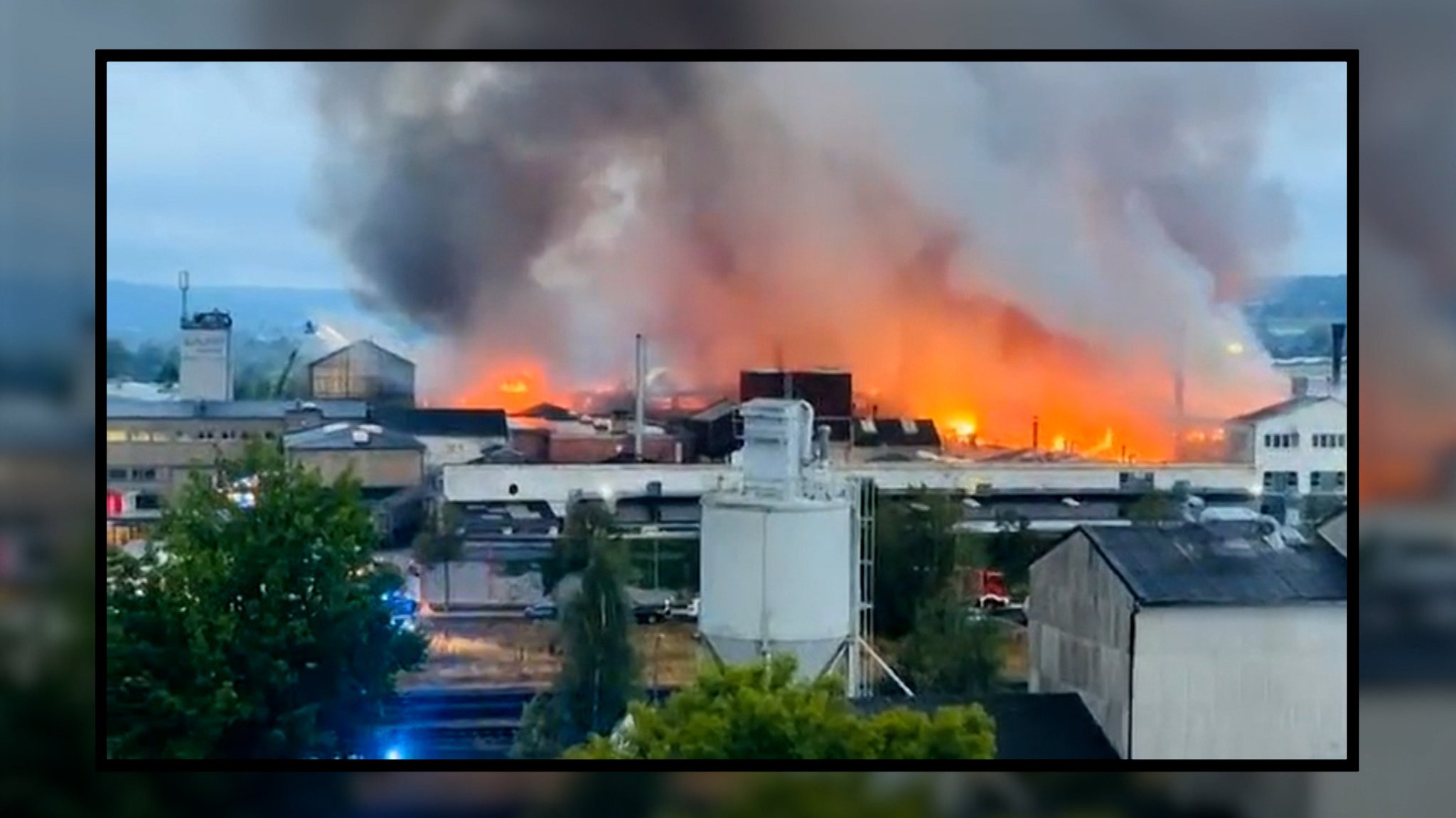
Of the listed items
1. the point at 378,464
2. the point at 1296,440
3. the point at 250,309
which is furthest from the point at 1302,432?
the point at 250,309

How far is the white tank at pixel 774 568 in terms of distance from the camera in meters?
2.79

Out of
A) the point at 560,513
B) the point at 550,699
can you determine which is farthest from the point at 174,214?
the point at 550,699

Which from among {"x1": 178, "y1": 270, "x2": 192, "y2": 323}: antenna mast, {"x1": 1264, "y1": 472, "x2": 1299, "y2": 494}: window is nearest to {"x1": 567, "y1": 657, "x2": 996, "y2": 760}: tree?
{"x1": 1264, "y1": 472, "x2": 1299, "y2": 494}: window

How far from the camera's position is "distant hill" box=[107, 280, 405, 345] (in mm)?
2762

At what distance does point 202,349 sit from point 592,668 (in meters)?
0.80

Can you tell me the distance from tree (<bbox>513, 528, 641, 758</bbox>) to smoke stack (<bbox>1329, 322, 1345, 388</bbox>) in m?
1.16

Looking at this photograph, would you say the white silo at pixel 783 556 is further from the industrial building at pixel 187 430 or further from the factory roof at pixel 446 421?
the industrial building at pixel 187 430

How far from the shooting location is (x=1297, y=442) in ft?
9.11

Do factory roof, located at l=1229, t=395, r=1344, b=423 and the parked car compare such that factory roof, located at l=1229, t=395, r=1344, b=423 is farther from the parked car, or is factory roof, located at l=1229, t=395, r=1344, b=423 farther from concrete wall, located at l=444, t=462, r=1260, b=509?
the parked car

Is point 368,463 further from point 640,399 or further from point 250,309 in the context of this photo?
point 640,399

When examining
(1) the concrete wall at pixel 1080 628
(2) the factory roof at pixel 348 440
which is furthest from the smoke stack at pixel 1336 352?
(2) the factory roof at pixel 348 440

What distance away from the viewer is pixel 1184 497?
9.16 ft

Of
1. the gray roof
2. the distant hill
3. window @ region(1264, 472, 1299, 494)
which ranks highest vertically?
the distant hill

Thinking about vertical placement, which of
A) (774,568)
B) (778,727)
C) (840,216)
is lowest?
(778,727)
